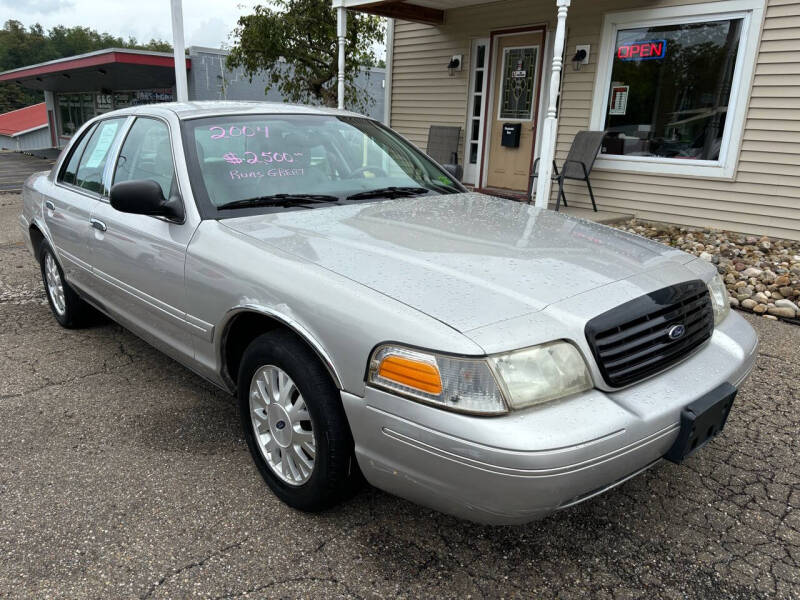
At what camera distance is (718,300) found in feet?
8.70

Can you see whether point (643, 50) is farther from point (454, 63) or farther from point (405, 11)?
point (405, 11)

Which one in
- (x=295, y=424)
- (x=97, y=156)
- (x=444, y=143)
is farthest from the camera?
(x=444, y=143)

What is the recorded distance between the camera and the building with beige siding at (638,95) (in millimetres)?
6742

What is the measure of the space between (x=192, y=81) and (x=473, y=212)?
1476 cm

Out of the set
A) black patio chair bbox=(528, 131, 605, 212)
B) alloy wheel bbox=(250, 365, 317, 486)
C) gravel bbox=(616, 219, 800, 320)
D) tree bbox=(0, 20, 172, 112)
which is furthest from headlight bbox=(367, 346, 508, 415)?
tree bbox=(0, 20, 172, 112)

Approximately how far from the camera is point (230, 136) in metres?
3.06

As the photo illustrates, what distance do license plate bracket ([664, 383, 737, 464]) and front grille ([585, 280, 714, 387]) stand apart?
0.17 meters

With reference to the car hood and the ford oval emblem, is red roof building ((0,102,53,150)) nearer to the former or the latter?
the car hood

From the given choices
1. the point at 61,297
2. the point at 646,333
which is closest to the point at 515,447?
the point at 646,333

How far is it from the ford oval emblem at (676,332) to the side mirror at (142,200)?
2075 mm

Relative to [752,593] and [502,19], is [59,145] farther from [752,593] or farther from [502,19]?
[752,593]

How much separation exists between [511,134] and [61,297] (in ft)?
22.3

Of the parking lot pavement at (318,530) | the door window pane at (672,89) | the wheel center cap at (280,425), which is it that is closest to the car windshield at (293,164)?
the wheel center cap at (280,425)

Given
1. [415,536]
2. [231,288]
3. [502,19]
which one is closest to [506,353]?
[415,536]
